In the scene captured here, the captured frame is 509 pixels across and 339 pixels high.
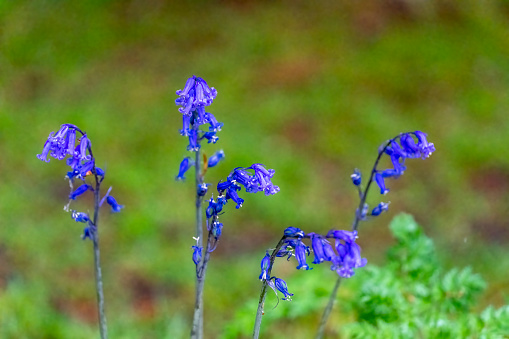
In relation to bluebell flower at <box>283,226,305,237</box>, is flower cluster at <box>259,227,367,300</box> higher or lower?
lower

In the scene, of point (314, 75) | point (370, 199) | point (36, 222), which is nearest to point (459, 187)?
point (370, 199)

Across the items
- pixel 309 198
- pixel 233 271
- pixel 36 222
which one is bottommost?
pixel 233 271

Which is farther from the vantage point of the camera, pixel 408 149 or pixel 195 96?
pixel 408 149

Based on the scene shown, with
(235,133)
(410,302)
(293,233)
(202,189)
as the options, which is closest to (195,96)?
(202,189)

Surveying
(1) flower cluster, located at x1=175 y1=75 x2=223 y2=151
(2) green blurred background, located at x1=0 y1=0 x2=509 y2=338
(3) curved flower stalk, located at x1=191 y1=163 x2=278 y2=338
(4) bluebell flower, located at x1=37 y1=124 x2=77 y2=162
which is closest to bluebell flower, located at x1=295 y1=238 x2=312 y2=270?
(3) curved flower stalk, located at x1=191 y1=163 x2=278 y2=338

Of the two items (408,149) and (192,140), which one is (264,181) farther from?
(408,149)

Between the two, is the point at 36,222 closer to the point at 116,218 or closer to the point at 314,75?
the point at 116,218

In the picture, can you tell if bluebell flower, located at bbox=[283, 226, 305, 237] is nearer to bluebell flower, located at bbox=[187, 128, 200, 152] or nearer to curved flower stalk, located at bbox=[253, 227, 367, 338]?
curved flower stalk, located at bbox=[253, 227, 367, 338]
